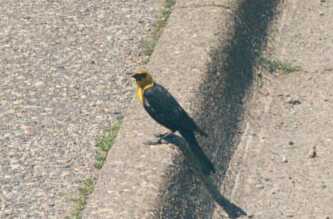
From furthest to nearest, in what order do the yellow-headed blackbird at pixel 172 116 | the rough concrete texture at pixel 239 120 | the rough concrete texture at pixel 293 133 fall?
the rough concrete texture at pixel 293 133 → the yellow-headed blackbird at pixel 172 116 → the rough concrete texture at pixel 239 120

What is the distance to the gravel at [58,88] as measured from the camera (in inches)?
213

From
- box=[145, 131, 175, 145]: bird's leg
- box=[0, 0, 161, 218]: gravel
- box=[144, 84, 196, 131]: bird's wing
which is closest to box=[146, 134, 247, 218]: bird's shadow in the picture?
box=[145, 131, 175, 145]: bird's leg

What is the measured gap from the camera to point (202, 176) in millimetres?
5652

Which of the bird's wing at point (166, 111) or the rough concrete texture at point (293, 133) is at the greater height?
the bird's wing at point (166, 111)

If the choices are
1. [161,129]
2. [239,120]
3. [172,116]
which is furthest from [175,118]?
[239,120]

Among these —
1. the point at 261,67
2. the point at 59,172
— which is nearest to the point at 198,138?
the point at 59,172

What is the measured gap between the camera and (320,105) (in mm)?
6559

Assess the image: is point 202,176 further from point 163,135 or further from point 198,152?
point 163,135

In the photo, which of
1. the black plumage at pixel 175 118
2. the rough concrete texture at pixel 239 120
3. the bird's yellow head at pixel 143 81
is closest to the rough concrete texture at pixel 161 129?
the rough concrete texture at pixel 239 120

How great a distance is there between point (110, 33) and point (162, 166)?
191 centimetres

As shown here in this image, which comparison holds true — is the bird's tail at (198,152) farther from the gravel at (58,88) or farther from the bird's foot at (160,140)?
the gravel at (58,88)

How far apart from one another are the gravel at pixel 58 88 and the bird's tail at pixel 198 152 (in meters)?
0.58

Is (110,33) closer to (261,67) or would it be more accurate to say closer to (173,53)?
(173,53)

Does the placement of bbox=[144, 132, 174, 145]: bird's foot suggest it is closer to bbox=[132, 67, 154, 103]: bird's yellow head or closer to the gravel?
bbox=[132, 67, 154, 103]: bird's yellow head
